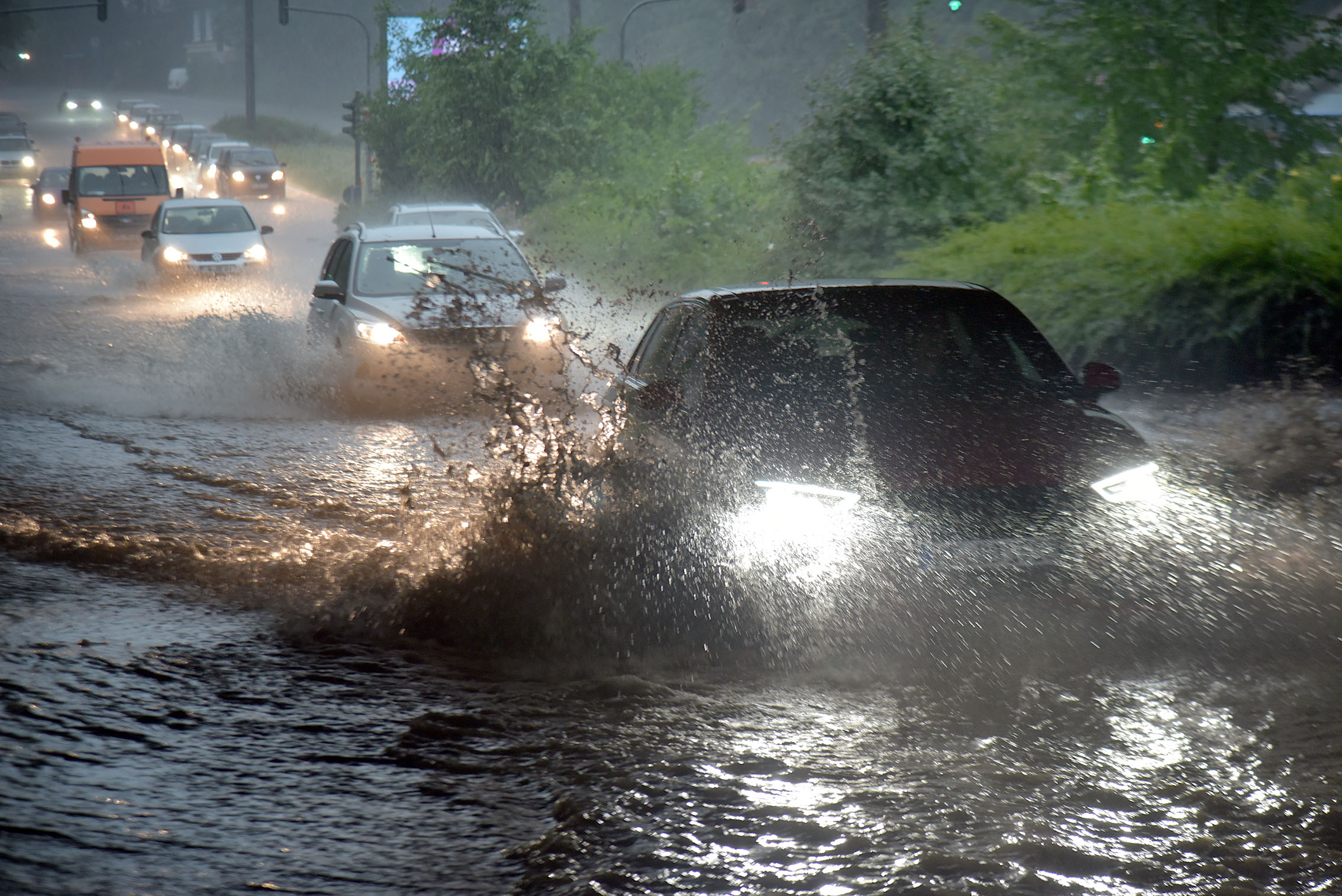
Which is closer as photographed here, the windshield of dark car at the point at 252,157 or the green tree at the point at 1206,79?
the green tree at the point at 1206,79

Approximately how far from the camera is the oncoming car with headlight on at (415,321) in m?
11.2

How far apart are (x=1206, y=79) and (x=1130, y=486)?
43.5 ft

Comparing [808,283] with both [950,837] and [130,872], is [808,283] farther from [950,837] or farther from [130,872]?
[130,872]

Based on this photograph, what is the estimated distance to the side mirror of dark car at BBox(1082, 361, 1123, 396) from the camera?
5.88 m

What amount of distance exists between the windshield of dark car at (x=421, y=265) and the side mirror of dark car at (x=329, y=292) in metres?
0.23

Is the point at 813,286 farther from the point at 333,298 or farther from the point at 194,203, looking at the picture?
the point at 194,203

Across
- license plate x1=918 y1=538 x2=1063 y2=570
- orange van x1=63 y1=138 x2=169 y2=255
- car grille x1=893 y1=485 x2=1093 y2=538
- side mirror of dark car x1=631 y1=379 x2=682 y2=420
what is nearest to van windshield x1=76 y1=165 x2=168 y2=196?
orange van x1=63 y1=138 x2=169 y2=255

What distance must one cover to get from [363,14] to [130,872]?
11138cm

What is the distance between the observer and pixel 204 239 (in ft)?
76.1

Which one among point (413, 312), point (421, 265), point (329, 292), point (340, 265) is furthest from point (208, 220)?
point (413, 312)

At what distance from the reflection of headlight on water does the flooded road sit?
0.27 m

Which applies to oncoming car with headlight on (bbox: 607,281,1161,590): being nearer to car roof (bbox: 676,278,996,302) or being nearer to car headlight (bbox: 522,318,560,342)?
car roof (bbox: 676,278,996,302)

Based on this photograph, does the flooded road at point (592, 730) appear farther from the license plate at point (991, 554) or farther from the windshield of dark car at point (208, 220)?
the windshield of dark car at point (208, 220)

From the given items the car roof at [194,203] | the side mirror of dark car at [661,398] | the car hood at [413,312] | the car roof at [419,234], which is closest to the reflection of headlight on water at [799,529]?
the side mirror of dark car at [661,398]
